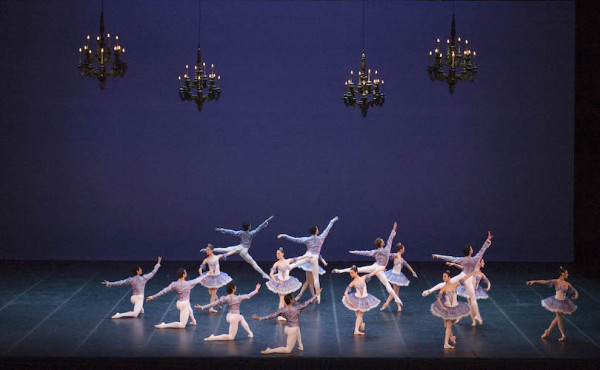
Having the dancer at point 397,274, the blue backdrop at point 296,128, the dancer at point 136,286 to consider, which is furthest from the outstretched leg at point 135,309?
the blue backdrop at point 296,128

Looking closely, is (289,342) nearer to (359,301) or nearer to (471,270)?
(359,301)

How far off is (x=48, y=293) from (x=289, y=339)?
196 inches

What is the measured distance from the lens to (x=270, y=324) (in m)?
11.8

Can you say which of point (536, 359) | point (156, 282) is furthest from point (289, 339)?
point (156, 282)

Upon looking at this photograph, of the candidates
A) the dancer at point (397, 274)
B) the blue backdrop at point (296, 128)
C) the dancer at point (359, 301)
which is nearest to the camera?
the dancer at point (359, 301)

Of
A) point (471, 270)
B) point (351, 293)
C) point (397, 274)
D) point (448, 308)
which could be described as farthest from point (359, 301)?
point (471, 270)

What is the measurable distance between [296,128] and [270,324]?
17.5ft

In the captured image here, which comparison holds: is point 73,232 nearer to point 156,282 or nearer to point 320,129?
point 156,282

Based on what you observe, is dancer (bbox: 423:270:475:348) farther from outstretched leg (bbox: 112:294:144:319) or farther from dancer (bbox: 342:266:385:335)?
outstretched leg (bbox: 112:294:144:319)

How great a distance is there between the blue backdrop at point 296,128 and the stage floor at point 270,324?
1.57 m

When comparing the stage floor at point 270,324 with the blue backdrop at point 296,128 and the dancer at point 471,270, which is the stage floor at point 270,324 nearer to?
the dancer at point 471,270

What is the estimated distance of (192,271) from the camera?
15.5m

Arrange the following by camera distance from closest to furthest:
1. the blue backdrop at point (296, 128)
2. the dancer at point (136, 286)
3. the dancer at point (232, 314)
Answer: the dancer at point (232, 314) → the dancer at point (136, 286) → the blue backdrop at point (296, 128)

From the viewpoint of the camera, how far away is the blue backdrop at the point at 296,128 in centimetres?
1617
